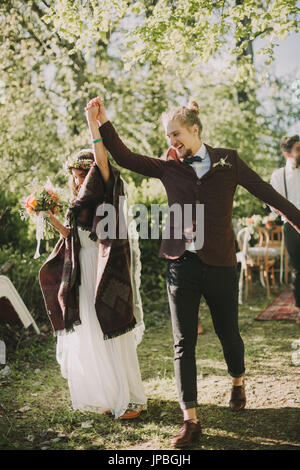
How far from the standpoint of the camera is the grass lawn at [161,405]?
10.3 ft

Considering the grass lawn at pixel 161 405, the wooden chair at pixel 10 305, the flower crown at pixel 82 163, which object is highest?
the flower crown at pixel 82 163

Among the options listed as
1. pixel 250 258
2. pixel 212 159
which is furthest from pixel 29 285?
pixel 212 159

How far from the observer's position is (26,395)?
4258mm

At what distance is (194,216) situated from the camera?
2.98 meters

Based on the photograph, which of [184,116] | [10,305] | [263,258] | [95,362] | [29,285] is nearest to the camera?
[184,116]

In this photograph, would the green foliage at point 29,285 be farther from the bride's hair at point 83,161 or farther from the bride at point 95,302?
the bride's hair at point 83,161

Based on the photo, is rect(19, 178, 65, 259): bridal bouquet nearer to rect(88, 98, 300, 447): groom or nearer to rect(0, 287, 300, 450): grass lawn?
rect(88, 98, 300, 447): groom

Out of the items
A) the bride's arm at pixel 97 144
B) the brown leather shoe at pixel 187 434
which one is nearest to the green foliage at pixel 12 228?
the bride's arm at pixel 97 144

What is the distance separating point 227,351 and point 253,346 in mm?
2205

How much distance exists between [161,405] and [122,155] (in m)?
2.11

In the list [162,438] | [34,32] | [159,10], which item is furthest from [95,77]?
[162,438]

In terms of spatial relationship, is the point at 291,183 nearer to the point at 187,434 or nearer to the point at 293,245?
the point at 293,245

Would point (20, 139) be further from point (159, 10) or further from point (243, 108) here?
point (243, 108)

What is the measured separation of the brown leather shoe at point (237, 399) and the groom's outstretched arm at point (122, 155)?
179 centimetres
